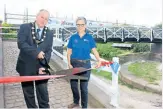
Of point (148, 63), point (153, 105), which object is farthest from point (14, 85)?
point (148, 63)

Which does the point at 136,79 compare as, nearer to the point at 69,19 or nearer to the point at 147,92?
the point at 147,92

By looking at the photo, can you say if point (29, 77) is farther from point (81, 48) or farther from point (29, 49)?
point (81, 48)

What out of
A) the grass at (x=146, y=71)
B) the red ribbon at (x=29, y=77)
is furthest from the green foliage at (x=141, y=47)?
the red ribbon at (x=29, y=77)

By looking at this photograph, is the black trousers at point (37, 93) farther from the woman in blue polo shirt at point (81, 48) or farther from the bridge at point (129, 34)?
the bridge at point (129, 34)

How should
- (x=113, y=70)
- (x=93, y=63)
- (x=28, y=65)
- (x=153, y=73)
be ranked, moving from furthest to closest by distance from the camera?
1. (x=153, y=73)
2. (x=113, y=70)
3. (x=93, y=63)
4. (x=28, y=65)

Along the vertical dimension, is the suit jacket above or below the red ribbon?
above

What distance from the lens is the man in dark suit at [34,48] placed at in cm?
158

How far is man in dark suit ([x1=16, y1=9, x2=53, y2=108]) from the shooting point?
1577 millimetres

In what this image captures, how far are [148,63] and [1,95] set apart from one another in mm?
4446

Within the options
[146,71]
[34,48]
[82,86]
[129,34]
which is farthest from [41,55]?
[146,71]

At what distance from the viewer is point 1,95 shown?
7.04ft

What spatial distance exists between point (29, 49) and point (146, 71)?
153 inches

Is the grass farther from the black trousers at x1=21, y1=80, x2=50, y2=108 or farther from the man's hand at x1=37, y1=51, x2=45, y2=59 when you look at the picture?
the man's hand at x1=37, y1=51, x2=45, y2=59

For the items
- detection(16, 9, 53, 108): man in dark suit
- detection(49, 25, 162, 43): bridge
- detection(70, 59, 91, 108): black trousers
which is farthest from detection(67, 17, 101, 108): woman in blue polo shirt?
detection(49, 25, 162, 43): bridge
